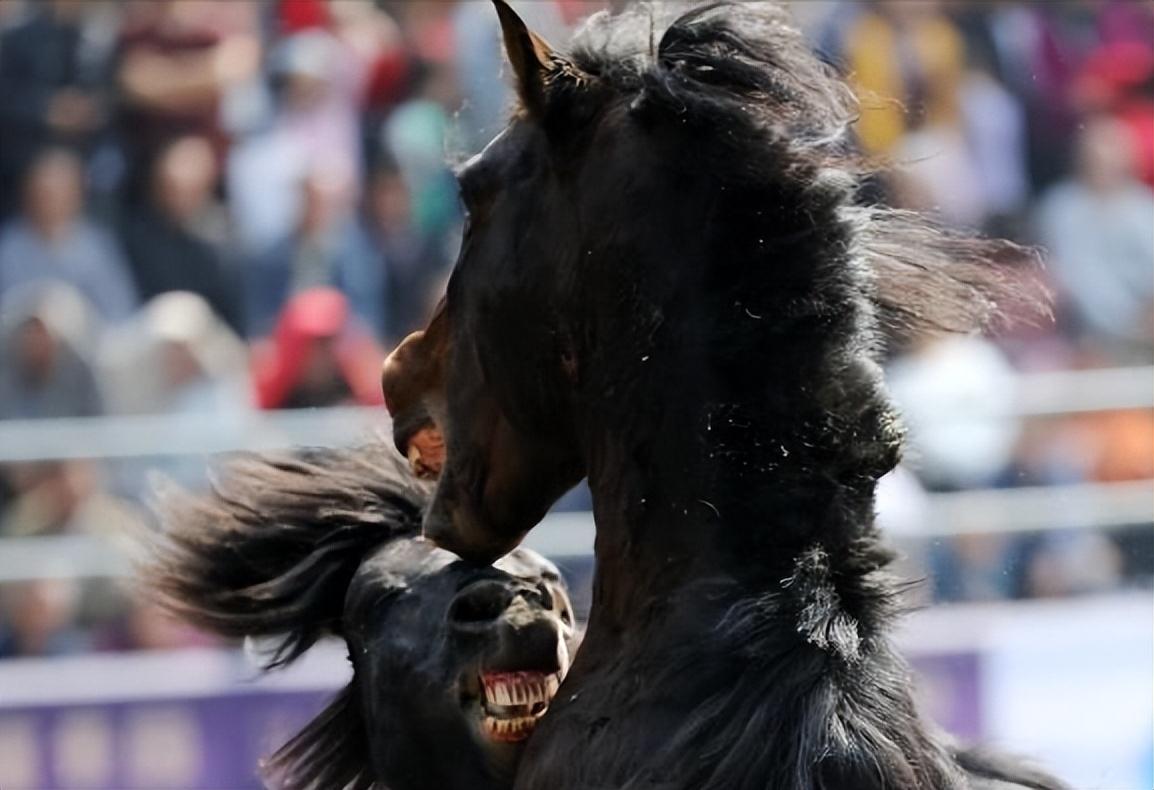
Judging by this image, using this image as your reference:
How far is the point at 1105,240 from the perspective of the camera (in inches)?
255

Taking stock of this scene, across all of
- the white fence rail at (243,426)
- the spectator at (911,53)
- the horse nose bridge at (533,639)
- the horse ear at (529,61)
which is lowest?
the horse nose bridge at (533,639)

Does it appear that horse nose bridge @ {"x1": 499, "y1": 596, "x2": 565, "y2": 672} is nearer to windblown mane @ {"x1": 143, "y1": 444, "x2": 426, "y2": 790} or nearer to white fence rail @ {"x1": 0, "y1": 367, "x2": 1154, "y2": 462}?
windblown mane @ {"x1": 143, "y1": 444, "x2": 426, "y2": 790}

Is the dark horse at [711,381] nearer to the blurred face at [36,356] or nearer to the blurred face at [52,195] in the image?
the blurred face at [36,356]

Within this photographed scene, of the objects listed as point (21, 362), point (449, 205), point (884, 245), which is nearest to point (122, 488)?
point (21, 362)

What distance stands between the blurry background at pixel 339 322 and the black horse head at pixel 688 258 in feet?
7.65

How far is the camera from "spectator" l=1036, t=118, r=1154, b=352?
6.32 metres

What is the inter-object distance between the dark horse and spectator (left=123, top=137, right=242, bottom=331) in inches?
161

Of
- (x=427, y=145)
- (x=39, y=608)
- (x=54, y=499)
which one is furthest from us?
(x=427, y=145)

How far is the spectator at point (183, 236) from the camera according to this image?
20.6 feet

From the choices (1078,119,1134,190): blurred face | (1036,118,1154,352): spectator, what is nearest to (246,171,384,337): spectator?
(1036,118,1154,352): spectator

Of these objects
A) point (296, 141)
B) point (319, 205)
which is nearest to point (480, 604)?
point (319, 205)

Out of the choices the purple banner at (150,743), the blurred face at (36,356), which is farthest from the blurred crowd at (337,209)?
the purple banner at (150,743)

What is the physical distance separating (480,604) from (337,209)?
3898 millimetres

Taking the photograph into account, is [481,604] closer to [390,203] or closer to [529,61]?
[529,61]
